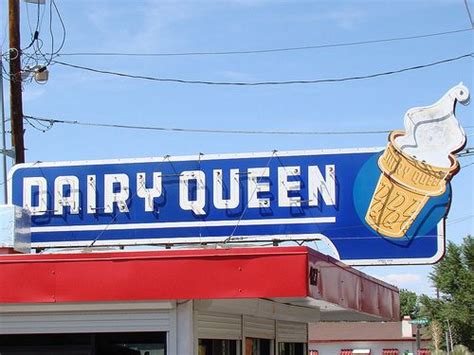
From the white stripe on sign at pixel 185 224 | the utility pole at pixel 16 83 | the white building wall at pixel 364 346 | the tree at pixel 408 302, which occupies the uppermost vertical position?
the tree at pixel 408 302

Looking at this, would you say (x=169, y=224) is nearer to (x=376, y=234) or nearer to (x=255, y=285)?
(x=376, y=234)

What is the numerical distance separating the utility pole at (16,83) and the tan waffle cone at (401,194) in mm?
7643

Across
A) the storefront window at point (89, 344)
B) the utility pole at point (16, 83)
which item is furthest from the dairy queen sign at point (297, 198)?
the storefront window at point (89, 344)

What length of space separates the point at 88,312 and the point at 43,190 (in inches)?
295

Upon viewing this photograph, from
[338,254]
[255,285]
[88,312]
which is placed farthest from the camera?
[338,254]

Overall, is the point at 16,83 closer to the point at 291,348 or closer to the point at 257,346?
the point at 291,348

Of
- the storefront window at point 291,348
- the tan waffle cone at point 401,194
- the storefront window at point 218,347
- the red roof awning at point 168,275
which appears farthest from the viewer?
the tan waffle cone at point 401,194

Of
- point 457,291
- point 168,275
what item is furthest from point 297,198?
point 457,291

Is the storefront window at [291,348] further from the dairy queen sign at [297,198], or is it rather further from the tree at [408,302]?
the tree at [408,302]

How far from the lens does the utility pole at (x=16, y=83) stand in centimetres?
1916

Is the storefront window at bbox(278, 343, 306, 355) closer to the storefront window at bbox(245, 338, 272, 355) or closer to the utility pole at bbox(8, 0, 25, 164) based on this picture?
the storefront window at bbox(245, 338, 272, 355)

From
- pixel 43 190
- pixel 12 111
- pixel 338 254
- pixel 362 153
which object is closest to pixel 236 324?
pixel 338 254

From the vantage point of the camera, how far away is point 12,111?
1947 cm

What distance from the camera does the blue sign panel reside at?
53.8 ft
